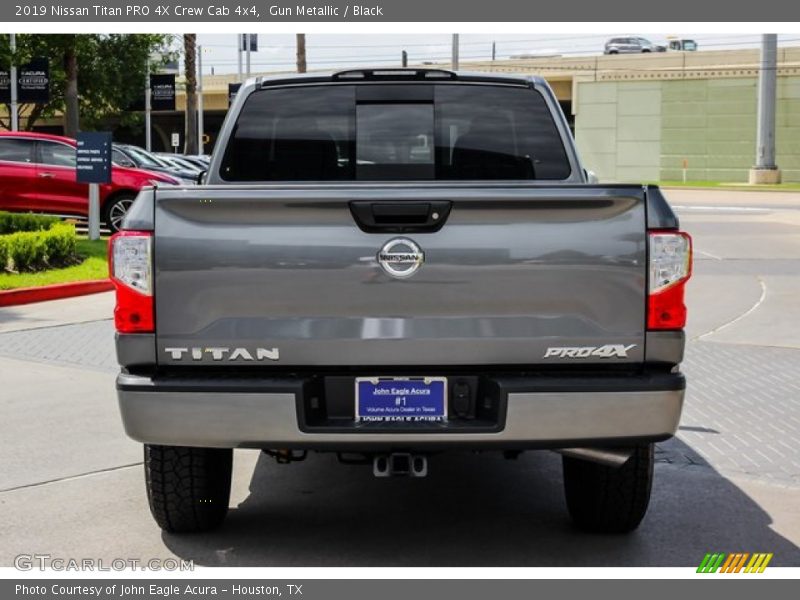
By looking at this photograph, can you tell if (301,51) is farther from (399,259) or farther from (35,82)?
(399,259)

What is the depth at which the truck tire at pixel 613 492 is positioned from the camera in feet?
18.1

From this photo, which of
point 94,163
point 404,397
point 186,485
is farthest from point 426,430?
point 94,163

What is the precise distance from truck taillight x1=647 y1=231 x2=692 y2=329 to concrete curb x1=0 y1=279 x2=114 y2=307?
34.4 feet

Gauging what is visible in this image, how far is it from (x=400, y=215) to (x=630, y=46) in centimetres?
7405

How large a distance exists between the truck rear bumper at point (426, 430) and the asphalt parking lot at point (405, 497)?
0.68 meters

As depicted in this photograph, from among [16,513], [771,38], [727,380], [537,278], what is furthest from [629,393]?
[771,38]

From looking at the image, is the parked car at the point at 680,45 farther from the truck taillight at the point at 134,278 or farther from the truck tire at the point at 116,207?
the truck taillight at the point at 134,278

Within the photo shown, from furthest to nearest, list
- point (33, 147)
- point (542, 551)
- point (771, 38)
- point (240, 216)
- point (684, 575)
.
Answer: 1. point (771, 38)
2. point (33, 147)
3. point (542, 551)
4. point (684, 575)
5. point (240, 216)

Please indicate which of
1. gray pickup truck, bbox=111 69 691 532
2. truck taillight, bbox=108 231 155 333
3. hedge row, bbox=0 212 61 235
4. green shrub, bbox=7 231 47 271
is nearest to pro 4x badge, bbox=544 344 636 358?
gray pickup truck, bbox=111 69 691 532

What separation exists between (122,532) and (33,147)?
17.4 metres

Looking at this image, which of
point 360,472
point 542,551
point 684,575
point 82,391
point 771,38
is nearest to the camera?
point 684,575

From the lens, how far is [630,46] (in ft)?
250

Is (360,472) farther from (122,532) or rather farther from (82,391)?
(82,391)

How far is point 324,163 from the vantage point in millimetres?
6492
